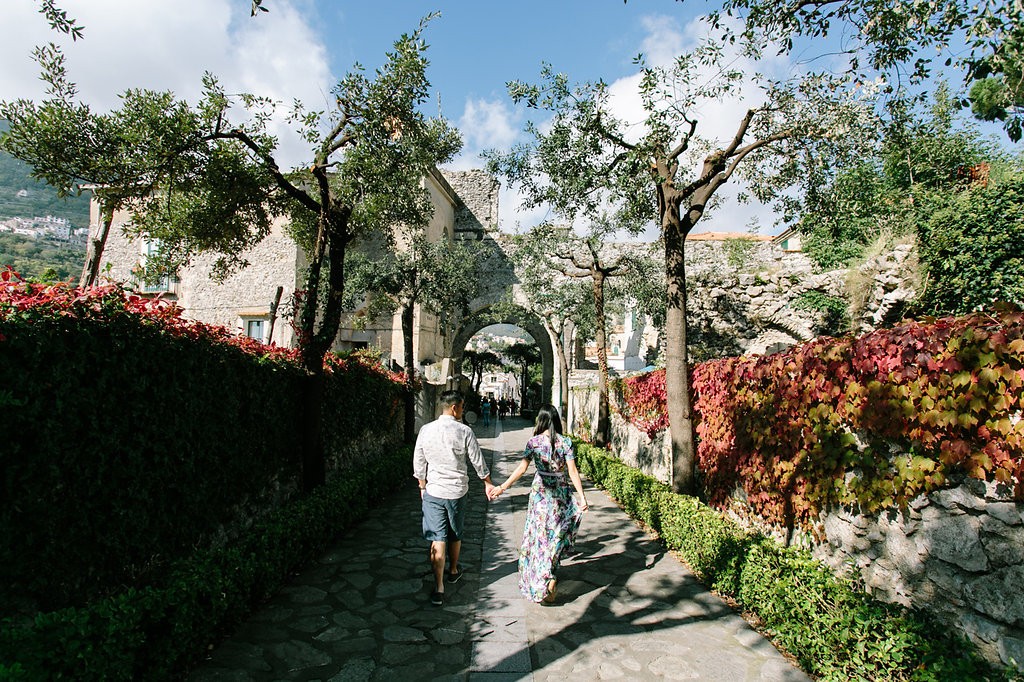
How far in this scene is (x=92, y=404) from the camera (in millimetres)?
3303

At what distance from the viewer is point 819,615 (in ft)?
12.3

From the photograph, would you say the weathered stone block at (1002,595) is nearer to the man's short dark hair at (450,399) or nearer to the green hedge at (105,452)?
the man's short dark hair at (450,399)

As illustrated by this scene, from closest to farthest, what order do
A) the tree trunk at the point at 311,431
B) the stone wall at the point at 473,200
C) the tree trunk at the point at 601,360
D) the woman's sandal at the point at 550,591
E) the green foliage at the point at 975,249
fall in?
the woman's sandal at the point at 550,591 < the tree trunk at the point at 311,431 < the green foliage at the point at 975,249 < the tree trunk at the point at 601,360 < the stone wall at the point at 473,200

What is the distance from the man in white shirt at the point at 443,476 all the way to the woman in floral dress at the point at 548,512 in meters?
0.42

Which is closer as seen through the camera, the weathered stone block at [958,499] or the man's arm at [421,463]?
the weathered stone block at [958,499]

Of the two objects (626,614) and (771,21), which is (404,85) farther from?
(626,614)

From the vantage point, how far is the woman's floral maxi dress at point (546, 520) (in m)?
5.05

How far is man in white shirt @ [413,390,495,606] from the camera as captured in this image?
5.14 m

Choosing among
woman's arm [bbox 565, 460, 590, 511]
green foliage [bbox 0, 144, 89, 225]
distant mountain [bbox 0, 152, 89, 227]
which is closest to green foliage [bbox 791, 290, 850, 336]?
woman's arm [bbox 565, 460, 590, 511]

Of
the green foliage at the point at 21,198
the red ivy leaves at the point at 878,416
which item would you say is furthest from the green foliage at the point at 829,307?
the green foliage at the point at 21,198

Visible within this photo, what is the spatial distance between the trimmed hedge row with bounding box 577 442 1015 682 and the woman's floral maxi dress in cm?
140

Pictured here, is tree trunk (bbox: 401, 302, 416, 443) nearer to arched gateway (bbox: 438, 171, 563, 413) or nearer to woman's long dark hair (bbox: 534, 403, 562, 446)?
woman's long dark hair (bbox: 534, 403, 562, 446)

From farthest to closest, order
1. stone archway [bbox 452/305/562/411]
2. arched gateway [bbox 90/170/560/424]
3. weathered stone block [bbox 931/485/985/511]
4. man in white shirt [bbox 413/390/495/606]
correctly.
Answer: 1. stone archway [bbox 452/305/562/411]
2. arched gateway [bbox 90/170/560/424]
3. man in white shirt [bbox 413/390/495/606]
4. weathered stone block [bbox 931/485/985/511]

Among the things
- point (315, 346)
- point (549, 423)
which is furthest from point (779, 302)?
point (315, 346)
